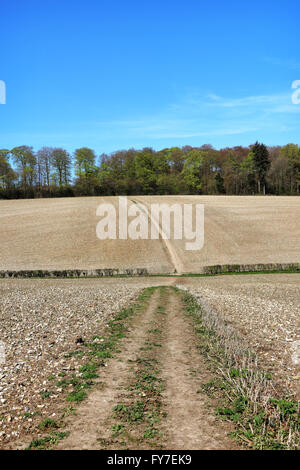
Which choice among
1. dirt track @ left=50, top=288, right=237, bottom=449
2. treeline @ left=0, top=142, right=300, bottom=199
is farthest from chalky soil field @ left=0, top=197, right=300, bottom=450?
treeline @ left=0, top=142, right=300, bottom=199

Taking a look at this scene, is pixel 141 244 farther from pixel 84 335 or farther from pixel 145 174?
pixel 145 174

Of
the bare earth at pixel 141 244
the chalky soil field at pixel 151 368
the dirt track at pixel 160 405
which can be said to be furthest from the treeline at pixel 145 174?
the dirt track at pixel 160 405

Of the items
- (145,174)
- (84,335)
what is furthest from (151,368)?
(145,174)

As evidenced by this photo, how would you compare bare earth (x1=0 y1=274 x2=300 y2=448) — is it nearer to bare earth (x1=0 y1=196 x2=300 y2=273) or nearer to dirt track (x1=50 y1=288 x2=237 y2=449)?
dirt track (x1=50 y1=288 x2=237 y2=449)

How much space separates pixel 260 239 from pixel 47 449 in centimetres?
4891

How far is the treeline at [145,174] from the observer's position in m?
107

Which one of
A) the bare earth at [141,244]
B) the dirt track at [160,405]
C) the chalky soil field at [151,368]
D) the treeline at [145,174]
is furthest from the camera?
the treeline at [145,174]

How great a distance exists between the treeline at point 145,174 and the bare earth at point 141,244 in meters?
40.0

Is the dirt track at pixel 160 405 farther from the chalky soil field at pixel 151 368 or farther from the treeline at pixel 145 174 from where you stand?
the treeline at pixel 145 174

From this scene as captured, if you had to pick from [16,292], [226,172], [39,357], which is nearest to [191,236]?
[16,292]

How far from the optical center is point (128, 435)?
7.16m

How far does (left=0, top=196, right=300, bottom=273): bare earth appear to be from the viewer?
43812mm
